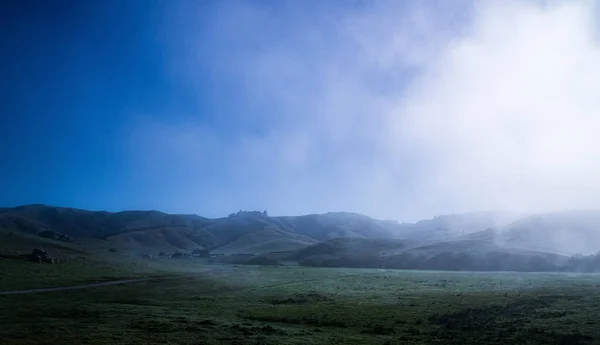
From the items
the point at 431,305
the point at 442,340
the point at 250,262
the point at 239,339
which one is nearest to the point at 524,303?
the point at 431,305

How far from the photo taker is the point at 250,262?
556 feet

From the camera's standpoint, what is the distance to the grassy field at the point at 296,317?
33125 mm

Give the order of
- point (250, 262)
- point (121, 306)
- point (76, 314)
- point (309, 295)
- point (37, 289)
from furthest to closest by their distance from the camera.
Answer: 1. point (250, 262)
2. point (309, 295)
3. point (37, 289)
4. point (121, 306)
5. point (76, 314)

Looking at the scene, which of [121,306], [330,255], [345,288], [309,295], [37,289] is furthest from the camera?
[330,255]

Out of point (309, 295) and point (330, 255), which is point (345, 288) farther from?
point (330, 255)

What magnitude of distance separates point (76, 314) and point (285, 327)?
73.5ft

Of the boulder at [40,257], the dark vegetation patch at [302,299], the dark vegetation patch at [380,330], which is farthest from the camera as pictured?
the boulder at [40,257]

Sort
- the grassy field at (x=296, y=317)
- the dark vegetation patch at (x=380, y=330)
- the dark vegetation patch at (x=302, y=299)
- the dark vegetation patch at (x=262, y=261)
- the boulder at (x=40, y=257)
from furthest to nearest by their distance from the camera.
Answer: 1. the dark vegetation patch at (x=262, y=261)
2. the boulder at (x=40, y=257)
3. the dark vegetation patch at (x=302, y=299)
4. the dark vegetation patch at (x=380, y=330)
5. the grassy field at (x=296, y=317)

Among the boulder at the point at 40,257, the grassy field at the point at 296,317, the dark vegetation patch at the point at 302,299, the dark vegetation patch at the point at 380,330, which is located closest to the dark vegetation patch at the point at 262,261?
the boulder at the point at 40,257

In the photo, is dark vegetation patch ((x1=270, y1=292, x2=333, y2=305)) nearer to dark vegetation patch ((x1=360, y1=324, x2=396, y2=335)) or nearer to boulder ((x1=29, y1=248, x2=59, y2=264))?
dark vegetation patch ((x1=360, y1=324, x2=396, y2=335))

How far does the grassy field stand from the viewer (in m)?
33.1

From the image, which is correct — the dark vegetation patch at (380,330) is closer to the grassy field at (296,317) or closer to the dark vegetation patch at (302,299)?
the grassy field at (296,317)

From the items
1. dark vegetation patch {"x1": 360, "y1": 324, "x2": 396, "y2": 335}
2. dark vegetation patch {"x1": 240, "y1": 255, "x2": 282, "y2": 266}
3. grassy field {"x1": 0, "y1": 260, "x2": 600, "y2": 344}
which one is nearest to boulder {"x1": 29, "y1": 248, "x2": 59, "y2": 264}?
grassy field {"x1": 0, "y1": 260, "x2": 600, "y2": 344}

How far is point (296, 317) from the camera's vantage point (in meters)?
45.4
